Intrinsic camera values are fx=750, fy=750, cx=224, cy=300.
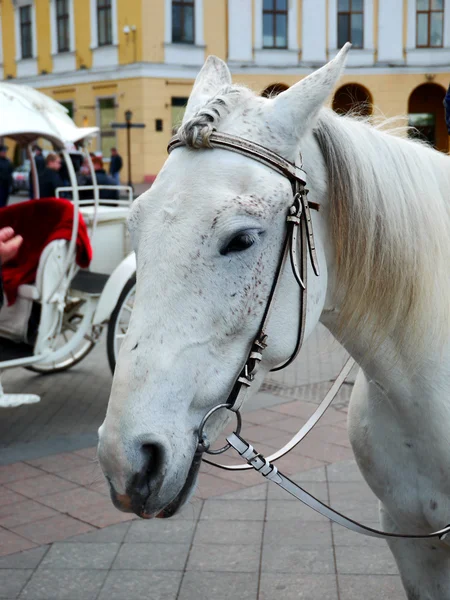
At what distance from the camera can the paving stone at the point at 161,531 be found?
3746 mm

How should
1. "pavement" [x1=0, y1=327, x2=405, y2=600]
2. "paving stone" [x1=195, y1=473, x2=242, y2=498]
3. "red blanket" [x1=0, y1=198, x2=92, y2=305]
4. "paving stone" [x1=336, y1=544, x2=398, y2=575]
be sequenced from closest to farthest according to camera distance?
"pavement" [x1=0, y1=327, x2=405, y2=600] → "paving stone" [x1=336, y1=544, x2=398, y2=575] → "paving stone" [x1=195, y1=473, x2=242, y2=498] → "red blanket" [x1=0, y1=198, x2=92, y2=305]

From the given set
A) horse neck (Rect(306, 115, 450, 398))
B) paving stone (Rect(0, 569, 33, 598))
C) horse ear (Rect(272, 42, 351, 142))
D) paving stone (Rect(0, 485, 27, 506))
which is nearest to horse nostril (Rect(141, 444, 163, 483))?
horse neck (Rect(306, 115, 450, 398))

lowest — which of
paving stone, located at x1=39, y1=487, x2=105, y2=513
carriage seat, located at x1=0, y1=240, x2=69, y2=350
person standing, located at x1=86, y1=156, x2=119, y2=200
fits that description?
paving stone, located at x1=39, y1=487, x2=105, y2=513

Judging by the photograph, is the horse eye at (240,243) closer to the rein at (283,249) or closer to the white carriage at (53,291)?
the rein at (283,249)

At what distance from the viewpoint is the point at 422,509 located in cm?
204

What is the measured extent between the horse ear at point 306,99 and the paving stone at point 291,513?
8.83ft

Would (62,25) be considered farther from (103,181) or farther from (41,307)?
(41,307)

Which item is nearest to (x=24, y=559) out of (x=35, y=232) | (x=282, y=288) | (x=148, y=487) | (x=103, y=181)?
(x=148, y=487)

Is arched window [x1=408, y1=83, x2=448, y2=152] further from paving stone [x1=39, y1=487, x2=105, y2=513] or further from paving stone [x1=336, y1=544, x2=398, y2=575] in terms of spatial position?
paving stone [x1=336, y1=544, x2=398, y2=575]

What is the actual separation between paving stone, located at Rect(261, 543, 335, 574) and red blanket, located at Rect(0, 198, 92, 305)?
309 centimetres

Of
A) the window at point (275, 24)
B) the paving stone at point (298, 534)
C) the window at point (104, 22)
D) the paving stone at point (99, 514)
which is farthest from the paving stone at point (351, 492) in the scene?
the window at point (104, 22)

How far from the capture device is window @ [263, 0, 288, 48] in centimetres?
3123

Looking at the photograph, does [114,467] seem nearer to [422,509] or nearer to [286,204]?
[286,204]

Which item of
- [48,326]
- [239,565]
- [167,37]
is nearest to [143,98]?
[167,37]
